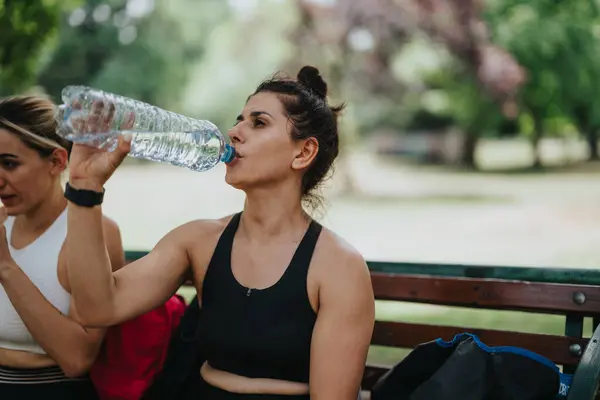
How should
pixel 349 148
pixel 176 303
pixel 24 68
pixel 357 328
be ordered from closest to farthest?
pixel 357 328
pixel 176 303
pixel 24 68
pixel 349 148

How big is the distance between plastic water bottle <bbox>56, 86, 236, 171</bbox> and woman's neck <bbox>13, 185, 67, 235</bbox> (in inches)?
19.2

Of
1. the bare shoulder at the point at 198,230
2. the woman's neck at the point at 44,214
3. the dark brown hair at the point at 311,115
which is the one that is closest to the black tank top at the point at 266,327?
the bare shoulder at the point at 198,230

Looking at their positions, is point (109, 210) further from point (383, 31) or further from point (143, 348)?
point (143, 348)

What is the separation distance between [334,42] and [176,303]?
15.5m

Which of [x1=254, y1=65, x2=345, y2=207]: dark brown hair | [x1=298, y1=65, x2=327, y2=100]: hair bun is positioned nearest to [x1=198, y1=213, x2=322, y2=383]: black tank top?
[x1=254, y1=65, x2=345, y2=207]: dark brown hair

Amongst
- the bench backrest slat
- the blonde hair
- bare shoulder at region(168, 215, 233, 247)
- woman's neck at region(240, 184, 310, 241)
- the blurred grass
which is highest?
the blonde hair

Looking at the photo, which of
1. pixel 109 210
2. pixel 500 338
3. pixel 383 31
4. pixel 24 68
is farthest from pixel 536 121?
pixel 500 338

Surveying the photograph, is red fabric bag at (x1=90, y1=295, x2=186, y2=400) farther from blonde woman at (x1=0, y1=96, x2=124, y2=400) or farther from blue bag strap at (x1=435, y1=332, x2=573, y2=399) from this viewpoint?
blue bag strap at (x1=435, y1=332, x2=573, y2=399)

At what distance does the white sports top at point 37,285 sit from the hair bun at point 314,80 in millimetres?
894

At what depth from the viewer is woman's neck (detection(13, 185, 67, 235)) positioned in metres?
2.40

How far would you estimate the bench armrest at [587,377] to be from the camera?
1880 millimetres

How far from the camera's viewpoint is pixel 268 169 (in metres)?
2.12

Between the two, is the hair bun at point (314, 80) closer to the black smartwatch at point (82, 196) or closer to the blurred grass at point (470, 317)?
the black smartwatch at point (82, 196)

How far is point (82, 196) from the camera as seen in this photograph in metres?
1.82
